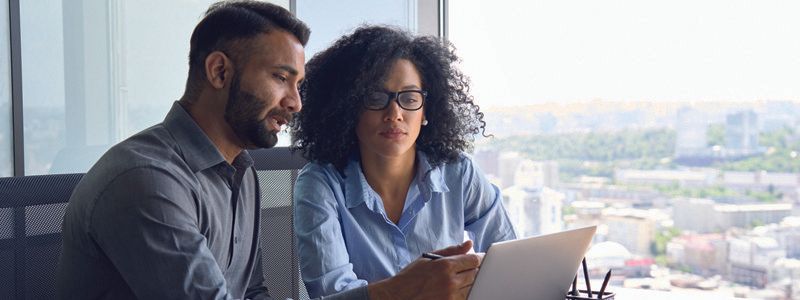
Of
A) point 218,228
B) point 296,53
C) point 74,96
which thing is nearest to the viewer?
point 218,228

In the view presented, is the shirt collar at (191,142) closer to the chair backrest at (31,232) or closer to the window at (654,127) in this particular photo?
the chair backrest at (31,232)

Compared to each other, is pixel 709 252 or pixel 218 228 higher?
pixel 218 228

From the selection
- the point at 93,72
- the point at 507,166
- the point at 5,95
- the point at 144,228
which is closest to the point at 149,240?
the point at 144,228

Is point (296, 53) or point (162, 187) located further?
point (296, 53)

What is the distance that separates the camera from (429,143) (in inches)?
86.8

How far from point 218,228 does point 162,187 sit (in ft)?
0.70

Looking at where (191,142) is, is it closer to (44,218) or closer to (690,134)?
(44,218)

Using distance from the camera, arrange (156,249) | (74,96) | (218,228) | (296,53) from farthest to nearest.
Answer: (74,96), (296,53), (218,228), (156,249)

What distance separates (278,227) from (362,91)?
40cm

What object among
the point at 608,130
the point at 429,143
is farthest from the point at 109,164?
the point at 608,130

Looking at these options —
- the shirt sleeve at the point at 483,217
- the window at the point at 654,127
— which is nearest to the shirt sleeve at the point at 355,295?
the shirt sleeve at the point at 483,217

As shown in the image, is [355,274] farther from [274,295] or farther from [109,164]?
[109,164]

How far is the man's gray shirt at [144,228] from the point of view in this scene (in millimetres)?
1293

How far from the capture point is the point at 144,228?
4.23 ft
